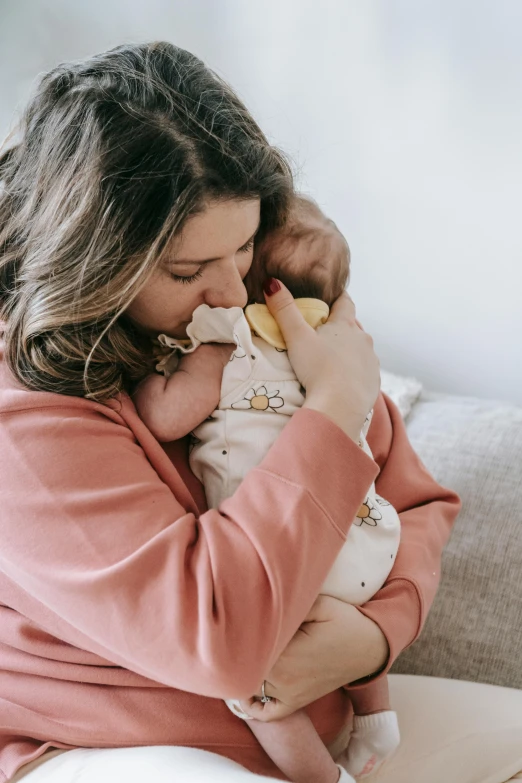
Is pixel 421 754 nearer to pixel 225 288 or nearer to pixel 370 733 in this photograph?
pixel 370 733

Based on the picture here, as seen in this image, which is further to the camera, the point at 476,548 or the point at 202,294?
the point at 476,548

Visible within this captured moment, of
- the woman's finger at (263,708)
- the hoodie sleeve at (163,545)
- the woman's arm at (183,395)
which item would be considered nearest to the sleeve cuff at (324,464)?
the hoodie sleeve at (163,545)

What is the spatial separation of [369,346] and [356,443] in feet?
0.71

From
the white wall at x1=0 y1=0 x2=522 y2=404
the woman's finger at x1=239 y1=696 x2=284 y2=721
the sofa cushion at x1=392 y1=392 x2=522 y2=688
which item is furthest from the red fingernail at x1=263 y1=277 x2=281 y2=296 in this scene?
the white wall at x1=0 y1=0 x2=522 y2=404

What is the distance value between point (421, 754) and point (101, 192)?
0.86 m

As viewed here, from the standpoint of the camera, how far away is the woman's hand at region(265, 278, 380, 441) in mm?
944

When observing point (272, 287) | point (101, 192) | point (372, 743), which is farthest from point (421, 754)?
point (101, 192)

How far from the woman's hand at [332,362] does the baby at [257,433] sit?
0.03 m

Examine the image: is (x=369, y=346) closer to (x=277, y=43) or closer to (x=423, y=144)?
(x=423, y=144)

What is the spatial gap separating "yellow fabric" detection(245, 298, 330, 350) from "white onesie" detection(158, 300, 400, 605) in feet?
0.06

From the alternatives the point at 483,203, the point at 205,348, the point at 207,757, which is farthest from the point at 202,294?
the point at 483,203

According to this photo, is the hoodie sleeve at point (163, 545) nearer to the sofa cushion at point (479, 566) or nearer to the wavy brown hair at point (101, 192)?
the wavy brown hair at point (101, 192)

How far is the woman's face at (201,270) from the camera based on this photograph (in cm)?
90

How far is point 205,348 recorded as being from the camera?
997 millimetres
